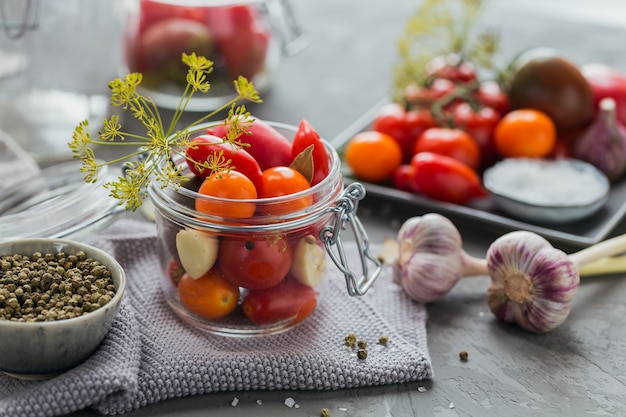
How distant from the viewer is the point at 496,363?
920mm

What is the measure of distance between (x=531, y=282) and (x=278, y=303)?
0.27m

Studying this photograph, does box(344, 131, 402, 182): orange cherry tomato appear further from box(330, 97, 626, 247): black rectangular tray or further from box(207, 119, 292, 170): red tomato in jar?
box(207, 119, 292, 170): red tomato in jar

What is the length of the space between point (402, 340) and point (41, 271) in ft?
1.22

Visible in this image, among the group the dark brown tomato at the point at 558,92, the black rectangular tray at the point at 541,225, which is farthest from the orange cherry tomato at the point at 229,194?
the dark brown tomato at the point at 558,92

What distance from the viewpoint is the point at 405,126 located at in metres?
1.35

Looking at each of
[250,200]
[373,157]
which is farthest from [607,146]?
[250,200]

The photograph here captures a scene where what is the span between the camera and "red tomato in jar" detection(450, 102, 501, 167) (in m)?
1.35

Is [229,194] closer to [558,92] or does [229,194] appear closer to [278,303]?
[278,303]

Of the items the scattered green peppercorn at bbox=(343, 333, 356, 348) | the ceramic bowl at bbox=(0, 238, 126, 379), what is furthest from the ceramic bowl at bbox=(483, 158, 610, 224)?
the ceramic bowl at bbox=(0, 238, 126, 379)

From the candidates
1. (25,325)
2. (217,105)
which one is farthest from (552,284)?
(217,105)

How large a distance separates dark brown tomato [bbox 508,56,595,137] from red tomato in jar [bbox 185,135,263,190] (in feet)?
2.09

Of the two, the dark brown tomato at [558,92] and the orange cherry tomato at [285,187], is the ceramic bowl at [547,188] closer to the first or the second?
the dark brown tomato at [558,92]

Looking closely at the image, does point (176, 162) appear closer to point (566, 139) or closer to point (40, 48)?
point (40, 48)

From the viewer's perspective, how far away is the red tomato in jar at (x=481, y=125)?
1.35 m
